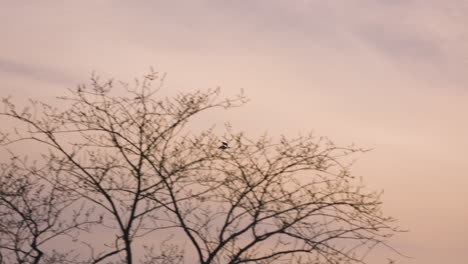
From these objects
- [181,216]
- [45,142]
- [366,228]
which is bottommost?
[366,228]

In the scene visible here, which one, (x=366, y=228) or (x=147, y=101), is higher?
(x=147, y=101)

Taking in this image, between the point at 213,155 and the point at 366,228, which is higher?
the point at 213,155

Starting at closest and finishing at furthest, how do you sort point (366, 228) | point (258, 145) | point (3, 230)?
point (366, 228)
point (258, 145)
point (3, 230)

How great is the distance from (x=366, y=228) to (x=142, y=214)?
344 centimetres

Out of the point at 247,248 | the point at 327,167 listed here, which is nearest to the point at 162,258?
the point at 247,248

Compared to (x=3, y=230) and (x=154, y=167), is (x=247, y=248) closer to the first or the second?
(x=154, y=167)

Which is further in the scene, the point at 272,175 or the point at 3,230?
the point at 3,230

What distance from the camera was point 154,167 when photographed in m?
11.9

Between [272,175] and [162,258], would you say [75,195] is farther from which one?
[272,175]

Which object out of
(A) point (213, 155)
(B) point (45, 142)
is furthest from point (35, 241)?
(A) point (213, 155)

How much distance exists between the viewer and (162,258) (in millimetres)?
12969

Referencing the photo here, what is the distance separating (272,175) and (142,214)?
6.95 ft

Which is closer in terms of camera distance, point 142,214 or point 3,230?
point 142,214

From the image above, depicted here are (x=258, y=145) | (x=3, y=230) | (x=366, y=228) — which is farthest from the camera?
(x=3, y=230)
